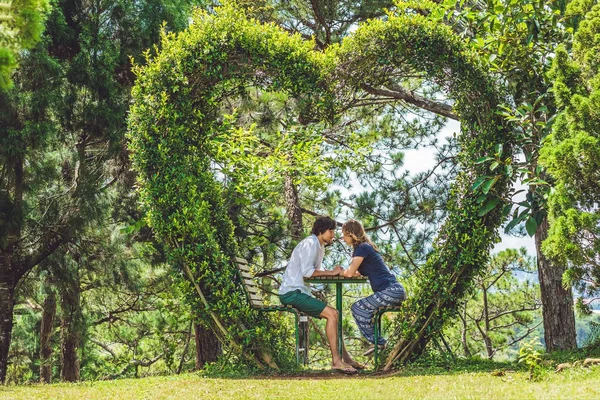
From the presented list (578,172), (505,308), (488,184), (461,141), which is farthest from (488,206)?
(505,308)

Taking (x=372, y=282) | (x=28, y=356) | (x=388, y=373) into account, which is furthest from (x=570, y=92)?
(x=28, y=356)

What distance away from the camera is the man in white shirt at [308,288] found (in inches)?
272

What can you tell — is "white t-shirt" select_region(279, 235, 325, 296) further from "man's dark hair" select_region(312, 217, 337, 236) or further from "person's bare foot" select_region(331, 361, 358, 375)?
"person's bare foot" select_region(331, 361, 358, 375)

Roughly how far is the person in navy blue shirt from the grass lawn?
0.68 m

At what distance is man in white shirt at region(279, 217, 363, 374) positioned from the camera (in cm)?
691

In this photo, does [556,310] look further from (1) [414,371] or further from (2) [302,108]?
(2) [302,108]

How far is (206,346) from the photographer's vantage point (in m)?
9.54

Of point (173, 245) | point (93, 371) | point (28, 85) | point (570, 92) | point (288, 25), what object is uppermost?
point (288, 25)

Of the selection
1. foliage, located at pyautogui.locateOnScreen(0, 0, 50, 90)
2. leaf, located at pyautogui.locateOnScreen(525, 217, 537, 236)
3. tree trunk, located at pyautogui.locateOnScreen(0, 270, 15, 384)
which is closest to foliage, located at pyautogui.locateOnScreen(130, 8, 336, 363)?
leaf, located at pyautogui.locateOnScreen(525, 217, 537, 236)

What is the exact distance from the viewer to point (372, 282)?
718cm

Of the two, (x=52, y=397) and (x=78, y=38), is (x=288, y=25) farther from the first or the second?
(x=52, y=397)

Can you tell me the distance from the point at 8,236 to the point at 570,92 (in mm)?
6564

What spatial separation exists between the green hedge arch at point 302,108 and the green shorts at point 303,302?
19.2 inches

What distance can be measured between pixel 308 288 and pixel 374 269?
69 centimetres
